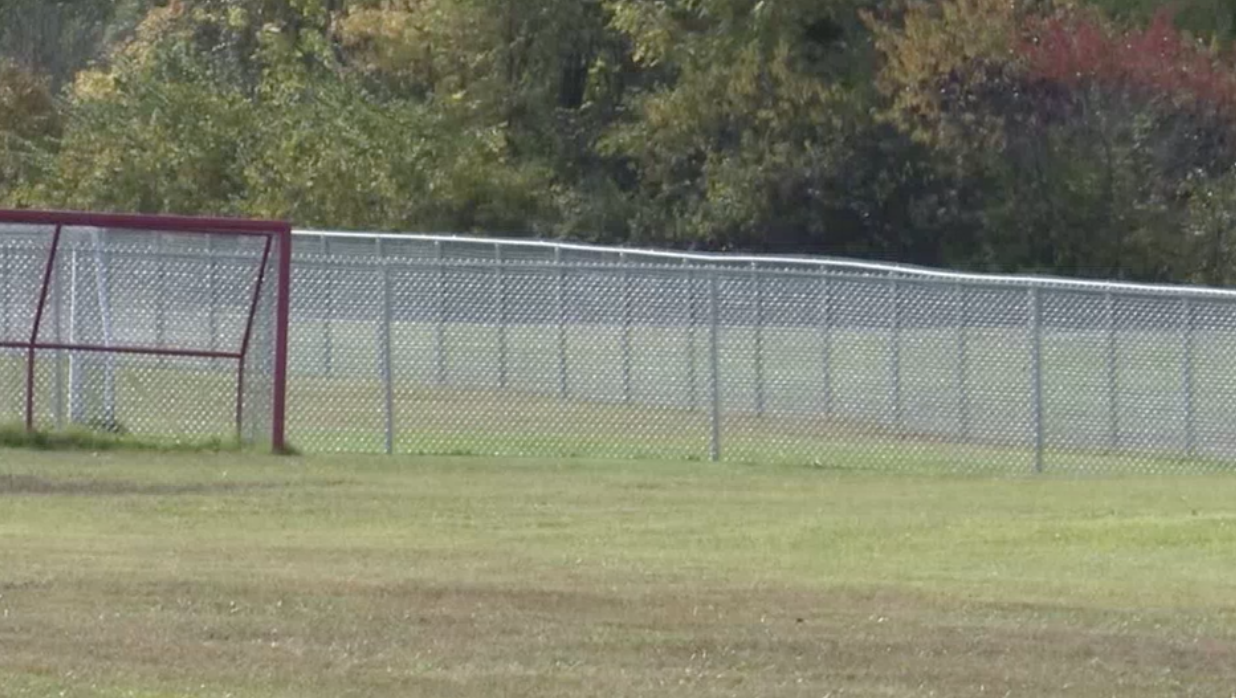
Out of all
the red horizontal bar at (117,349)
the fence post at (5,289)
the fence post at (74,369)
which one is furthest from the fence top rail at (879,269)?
the red horizontal bar at (117,349)

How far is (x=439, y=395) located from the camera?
83.3 feet

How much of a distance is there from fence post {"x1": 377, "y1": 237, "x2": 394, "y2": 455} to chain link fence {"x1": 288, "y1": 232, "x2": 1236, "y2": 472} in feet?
0.09

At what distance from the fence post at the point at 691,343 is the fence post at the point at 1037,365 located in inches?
132

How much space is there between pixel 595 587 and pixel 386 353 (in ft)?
33.7

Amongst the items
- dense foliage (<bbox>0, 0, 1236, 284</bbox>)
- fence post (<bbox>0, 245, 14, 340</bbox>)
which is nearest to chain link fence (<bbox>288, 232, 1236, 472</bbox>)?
fence post (<bbox>0, 245, 14, 340</bbox>)

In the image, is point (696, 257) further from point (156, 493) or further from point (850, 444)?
point (156, 493)

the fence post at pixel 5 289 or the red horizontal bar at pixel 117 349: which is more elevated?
the fence post at pixel 5 289

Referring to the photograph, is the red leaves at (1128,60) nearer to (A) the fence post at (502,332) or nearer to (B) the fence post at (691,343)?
(A) the fence post at (502,332)

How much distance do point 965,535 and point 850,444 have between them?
738 centimetres

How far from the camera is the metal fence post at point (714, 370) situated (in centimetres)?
2223

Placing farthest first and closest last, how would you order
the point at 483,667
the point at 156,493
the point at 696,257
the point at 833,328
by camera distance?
the point at 696,257 < the point at 833,328 < the point at 156,493 < the point at 483,667

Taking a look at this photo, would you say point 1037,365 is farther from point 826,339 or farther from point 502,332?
point 502,332

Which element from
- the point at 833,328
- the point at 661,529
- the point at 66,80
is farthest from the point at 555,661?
the point at 66,80

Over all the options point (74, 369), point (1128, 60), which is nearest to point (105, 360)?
point (74, 369)
